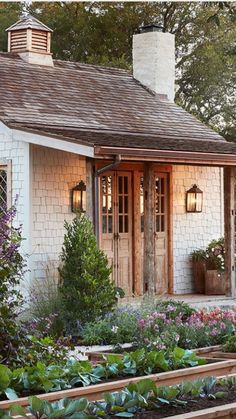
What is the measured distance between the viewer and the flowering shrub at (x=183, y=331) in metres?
10.2

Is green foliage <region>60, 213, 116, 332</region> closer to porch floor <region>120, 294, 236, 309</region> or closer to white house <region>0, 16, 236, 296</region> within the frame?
white house <region>0, 16, 236, 296</region>

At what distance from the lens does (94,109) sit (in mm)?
17750

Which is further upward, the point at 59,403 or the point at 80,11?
the point at 80,11

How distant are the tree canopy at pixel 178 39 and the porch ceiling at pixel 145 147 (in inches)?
577

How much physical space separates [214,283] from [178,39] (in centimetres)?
1632

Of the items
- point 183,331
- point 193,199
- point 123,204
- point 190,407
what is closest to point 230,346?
point 183,331

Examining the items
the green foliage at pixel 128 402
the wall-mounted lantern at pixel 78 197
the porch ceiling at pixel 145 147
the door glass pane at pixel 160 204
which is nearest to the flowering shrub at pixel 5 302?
the green foliage at pixel 128 402

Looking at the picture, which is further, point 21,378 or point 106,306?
point 106,306

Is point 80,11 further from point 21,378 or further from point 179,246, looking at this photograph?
point 21,378

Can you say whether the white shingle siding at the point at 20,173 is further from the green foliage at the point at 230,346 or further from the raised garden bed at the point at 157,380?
the raised garden bed at the point at 157,380

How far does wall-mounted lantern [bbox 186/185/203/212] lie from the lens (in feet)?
59.9

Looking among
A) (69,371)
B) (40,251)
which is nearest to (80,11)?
(40,251)

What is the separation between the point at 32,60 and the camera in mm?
18312

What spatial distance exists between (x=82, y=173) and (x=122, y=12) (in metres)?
16.9
